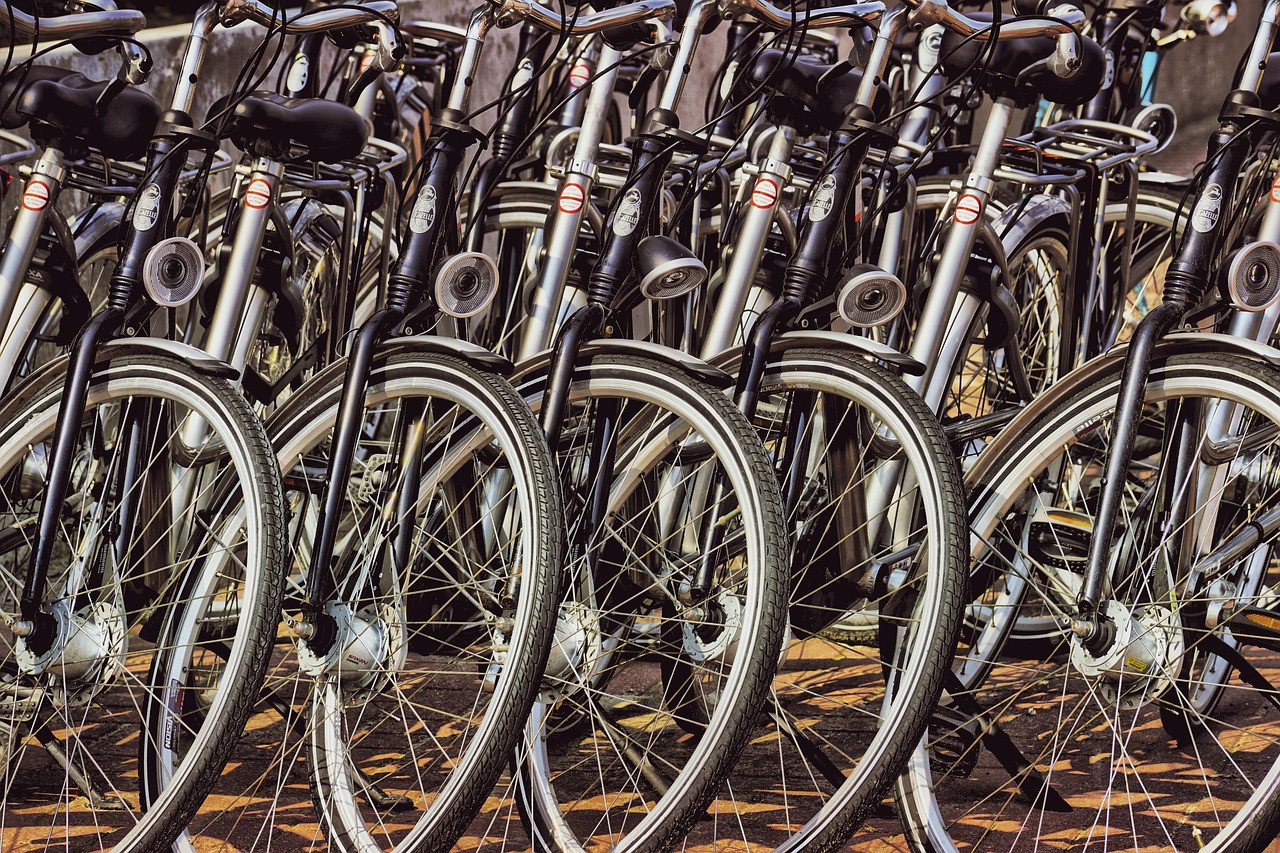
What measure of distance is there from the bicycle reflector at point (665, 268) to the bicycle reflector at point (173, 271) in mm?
892

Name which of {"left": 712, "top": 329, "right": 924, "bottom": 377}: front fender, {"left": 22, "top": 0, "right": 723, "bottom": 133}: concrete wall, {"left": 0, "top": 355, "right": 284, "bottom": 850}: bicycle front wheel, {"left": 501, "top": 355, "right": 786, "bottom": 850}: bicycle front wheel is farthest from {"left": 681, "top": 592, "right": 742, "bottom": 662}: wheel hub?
Result: {"left": 22, "top": 0, "right": 723, "bottom": 133}: concrete wall

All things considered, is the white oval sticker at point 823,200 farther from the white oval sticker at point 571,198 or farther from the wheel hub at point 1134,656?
the wheel hub at point 1134,656

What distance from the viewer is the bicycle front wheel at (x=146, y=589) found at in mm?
2924

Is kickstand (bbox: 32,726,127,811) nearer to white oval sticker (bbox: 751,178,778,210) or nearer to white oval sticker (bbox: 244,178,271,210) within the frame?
white oval sticker (bbox: 244,178,271,210)

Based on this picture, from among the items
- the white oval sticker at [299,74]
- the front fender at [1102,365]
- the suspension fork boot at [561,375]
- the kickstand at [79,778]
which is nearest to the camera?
the front fender at [1102,365]

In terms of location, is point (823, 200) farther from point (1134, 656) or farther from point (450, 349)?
point (1134, 656)

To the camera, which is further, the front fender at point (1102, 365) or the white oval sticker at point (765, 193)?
the white oval sticker at point (765, 193)

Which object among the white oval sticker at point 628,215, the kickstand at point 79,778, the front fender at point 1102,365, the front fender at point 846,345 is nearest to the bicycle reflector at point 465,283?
the white oval sticker at point 628,215

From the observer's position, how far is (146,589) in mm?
3480

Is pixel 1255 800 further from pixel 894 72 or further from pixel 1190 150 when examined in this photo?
pixel 1190 150

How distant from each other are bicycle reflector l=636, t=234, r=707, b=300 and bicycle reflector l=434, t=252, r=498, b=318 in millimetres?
296

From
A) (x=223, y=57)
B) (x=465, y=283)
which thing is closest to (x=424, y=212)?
(x=465, y=283)

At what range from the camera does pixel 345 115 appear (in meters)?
3.64

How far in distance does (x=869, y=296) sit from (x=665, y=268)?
42 centimetres
